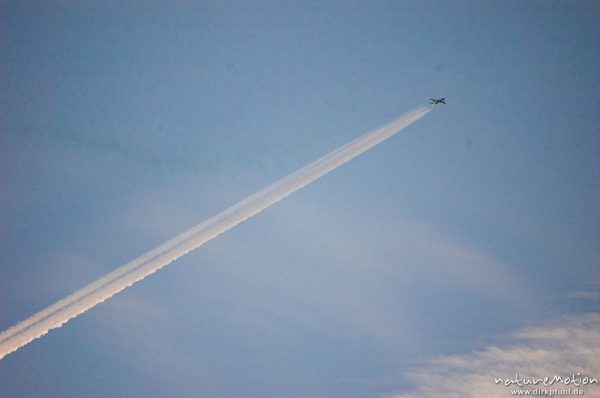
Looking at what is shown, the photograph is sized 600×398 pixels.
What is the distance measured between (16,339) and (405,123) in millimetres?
54627

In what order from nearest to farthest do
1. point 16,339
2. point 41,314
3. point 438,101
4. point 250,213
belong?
point 16,339 < point 41,314 < point 250,213 < point 438,101

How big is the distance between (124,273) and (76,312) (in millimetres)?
6585

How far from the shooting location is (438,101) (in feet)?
210

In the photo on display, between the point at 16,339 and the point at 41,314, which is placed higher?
the point at 41,314

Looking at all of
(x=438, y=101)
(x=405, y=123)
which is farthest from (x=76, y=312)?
(x=438, y=101)

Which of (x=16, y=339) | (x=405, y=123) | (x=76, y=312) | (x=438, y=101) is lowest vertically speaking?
(x=16, y=339)

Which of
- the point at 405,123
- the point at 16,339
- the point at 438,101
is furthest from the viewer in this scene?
the point at 438,101

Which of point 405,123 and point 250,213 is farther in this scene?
point 405,123

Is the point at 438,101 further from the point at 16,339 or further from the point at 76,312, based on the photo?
the point at 16,339

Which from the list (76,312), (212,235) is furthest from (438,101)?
(76,312)

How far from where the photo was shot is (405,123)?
57.8 meters

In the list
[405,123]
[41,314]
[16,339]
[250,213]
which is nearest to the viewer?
[16,339]

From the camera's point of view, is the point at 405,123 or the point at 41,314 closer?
the point at 41,314

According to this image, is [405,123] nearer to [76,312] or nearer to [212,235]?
[212,235]
